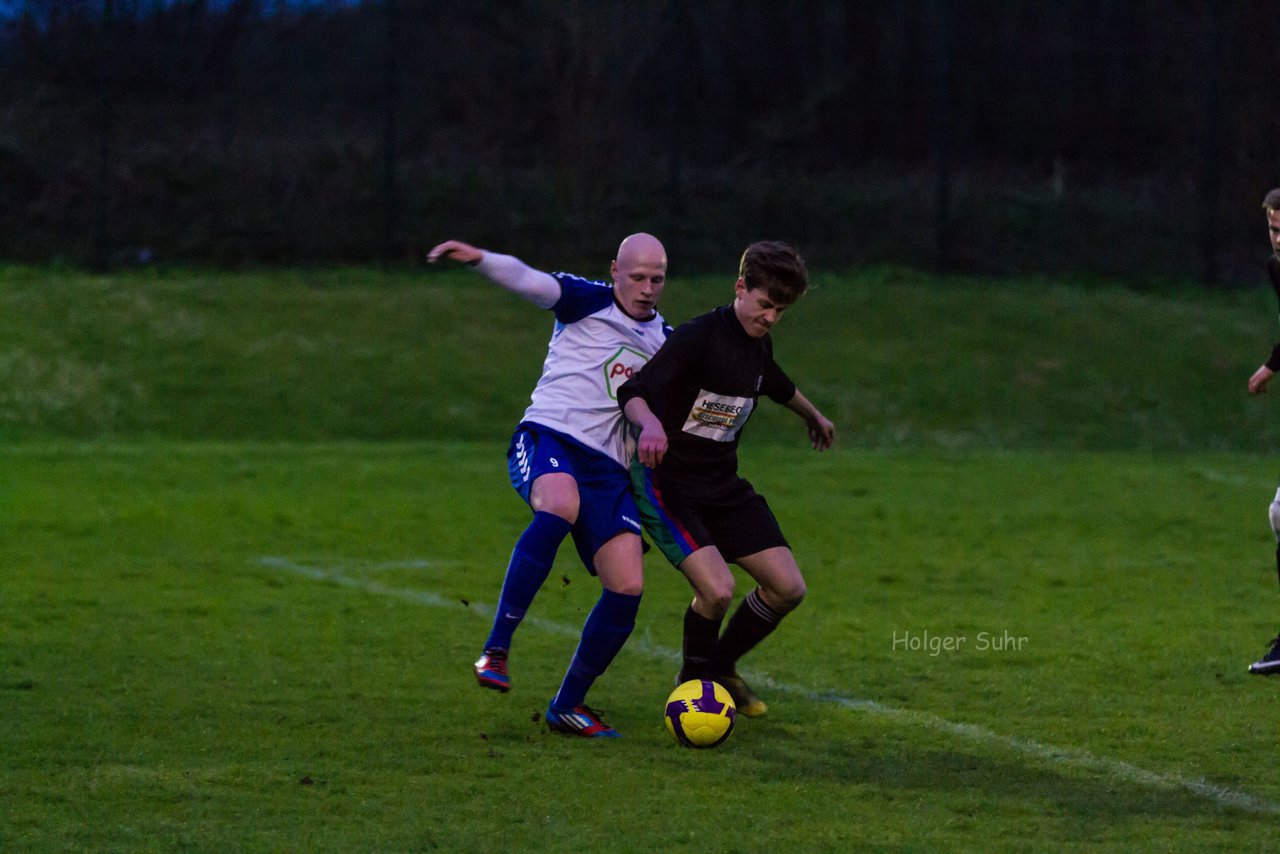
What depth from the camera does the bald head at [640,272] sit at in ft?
19.1

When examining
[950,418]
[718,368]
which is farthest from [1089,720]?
[950,418]

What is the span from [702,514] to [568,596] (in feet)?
9.76

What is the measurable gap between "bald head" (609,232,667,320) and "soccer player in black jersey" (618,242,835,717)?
0.23 metres

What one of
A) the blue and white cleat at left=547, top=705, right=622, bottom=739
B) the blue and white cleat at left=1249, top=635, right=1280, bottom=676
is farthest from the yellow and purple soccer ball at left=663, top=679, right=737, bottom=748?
the blue and white cleat at left=1249, top=635, right=1280, bottom=676

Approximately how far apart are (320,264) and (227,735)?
14923mm

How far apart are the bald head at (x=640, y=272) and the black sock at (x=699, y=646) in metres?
1.07

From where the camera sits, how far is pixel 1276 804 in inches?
183

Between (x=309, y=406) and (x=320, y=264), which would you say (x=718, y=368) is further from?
(x=320, y=264)

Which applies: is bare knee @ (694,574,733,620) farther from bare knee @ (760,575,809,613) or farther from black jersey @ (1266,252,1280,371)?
black jersey @ (1266,252,1280,371)

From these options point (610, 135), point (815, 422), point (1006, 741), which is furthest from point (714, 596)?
point (610, 135)

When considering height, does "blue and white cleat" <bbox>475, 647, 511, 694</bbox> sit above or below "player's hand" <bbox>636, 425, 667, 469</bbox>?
below

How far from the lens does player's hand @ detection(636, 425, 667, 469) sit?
5.23m

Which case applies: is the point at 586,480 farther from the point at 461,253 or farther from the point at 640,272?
the point at 461,253

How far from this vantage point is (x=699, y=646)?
6.00 metres
